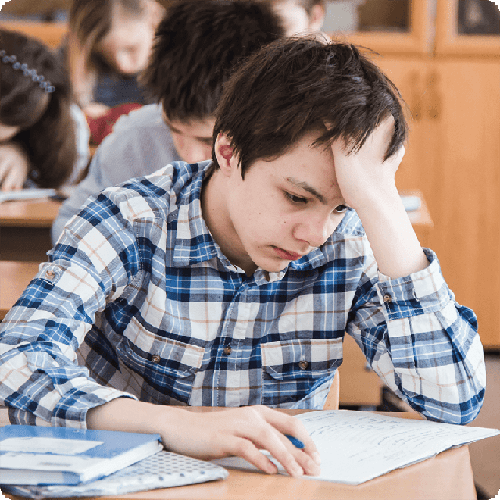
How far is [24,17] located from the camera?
137 inches

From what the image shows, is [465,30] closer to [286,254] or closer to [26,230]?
[26,230]

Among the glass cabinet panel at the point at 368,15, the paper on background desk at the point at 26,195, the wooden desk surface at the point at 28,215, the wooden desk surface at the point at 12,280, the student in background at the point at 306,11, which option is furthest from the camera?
the glass cabinet panel at the point at 368,15

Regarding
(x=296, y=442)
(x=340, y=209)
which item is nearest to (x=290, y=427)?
(x=296, y=442)

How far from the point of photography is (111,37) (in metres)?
3.25

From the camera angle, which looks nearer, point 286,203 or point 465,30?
point 286,203

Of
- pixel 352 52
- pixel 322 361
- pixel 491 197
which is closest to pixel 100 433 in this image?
pixel 322 361

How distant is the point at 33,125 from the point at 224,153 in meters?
2.06

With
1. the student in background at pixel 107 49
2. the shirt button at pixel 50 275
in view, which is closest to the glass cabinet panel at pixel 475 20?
the student in background at pixel 107 49

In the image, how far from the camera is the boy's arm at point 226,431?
2.24 feet

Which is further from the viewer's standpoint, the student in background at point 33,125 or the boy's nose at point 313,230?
the student in background at point 33,125

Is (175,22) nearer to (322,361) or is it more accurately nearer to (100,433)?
(322,361)

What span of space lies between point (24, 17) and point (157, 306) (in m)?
2.94

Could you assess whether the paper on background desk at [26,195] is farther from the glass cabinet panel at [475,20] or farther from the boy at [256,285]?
the glass cabinet panel at [475,20]

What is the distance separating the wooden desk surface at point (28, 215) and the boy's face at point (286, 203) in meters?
1.30
